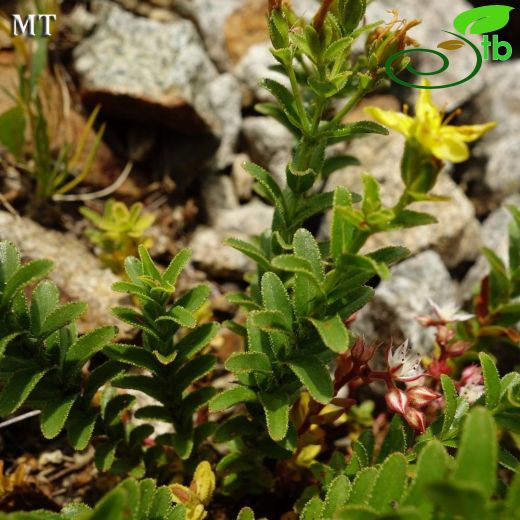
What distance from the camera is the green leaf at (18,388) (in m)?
1.51

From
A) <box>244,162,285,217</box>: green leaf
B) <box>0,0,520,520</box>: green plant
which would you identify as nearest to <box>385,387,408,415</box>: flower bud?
<box>0,0,520,520</box>: green plant

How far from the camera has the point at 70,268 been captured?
264cm

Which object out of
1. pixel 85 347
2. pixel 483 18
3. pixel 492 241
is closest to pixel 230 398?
pixel 85 347

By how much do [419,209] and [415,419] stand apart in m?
1.58

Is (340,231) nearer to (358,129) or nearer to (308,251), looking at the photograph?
(308,251)

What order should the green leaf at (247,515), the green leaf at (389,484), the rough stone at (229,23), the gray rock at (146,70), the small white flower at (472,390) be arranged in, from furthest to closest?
the rough stone at (229,23), the gray rock at (146,70), the small white flower at (472,390), the green leaf at (247,515), the green leaf at (389,484)

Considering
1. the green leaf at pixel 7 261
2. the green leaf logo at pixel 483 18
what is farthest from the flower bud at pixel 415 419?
the green leaf logo at pixel 483 18

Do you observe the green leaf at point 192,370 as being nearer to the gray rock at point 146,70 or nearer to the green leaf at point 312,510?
the green leaf at point 312,510

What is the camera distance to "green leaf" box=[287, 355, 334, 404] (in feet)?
4.80

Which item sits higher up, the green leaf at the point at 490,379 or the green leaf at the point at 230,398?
the green leaf at the point at 490,379

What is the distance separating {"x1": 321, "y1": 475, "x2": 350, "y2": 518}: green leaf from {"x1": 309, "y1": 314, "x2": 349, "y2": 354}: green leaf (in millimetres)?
363

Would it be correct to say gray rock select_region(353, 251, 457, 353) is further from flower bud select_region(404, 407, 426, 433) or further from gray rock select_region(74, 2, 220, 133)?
gray rock select_region(74, 2, 220, 133)

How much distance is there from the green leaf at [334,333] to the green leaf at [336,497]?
1.19 ft

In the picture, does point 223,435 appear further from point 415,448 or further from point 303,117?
point 303,117
